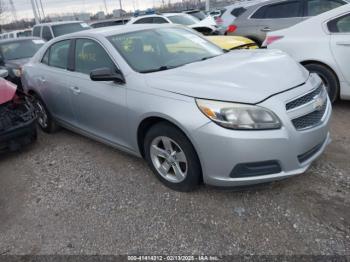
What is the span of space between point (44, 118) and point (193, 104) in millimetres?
3362

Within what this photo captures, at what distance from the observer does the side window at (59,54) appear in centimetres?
436

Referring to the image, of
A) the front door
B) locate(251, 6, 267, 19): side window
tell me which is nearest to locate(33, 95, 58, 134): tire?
the front door

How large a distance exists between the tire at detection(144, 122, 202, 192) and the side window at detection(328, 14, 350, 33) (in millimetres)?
3337

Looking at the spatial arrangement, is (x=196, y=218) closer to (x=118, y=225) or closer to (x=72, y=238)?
(x=118, y=225)

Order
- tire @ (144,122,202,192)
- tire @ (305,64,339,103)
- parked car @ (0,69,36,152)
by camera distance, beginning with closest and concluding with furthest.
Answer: tire @ (144,122,202,192), parked car @ (0,69,36,152), tire @ (305,64,339,103)

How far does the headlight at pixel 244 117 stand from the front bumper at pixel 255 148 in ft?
0.14

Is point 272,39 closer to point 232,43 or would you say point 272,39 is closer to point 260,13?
point 232,43

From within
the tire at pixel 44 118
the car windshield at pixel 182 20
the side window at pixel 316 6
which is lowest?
the tire at pixel 44 118

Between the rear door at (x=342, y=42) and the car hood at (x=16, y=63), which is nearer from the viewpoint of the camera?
the rear door at (x=342, y=42)

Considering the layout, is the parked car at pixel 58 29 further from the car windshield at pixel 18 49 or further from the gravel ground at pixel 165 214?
the gravel ground at pixel 165 214

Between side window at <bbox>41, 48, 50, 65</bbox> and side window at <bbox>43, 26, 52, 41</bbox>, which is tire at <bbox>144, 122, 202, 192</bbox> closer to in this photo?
side window at <bbox>41, 48, 50, 65</bbox>

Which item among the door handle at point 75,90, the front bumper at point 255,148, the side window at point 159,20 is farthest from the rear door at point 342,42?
the side window at point 159,20

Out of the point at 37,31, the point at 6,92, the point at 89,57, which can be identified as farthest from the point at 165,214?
the point at 37,31

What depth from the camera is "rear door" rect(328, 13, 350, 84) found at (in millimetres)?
4582
